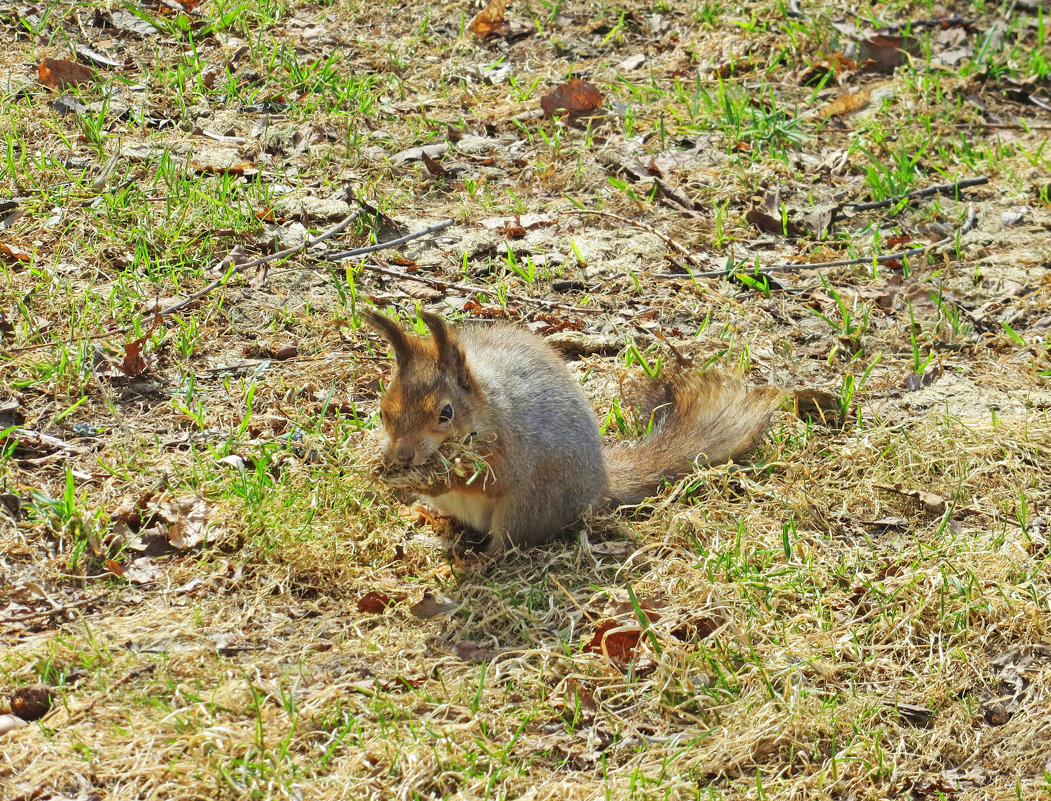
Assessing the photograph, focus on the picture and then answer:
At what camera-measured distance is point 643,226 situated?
4.95m

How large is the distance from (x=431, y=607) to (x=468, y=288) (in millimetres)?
1754

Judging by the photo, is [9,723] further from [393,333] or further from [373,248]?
[373,248]

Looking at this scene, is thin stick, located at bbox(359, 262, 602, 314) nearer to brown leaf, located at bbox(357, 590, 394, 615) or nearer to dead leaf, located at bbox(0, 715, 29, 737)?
brown leaf, located at bbox(357, 590, 394, 615)

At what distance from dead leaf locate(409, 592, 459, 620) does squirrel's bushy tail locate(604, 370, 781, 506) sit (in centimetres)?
70

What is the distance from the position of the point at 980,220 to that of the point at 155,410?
3.68 m

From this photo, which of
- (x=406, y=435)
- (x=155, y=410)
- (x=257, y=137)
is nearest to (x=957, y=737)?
(x=406, y=435)

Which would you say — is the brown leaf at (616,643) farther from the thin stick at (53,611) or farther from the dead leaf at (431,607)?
the thin stick at (53,611)

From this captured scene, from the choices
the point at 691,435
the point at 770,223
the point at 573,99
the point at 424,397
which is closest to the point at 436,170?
the point at 573,99

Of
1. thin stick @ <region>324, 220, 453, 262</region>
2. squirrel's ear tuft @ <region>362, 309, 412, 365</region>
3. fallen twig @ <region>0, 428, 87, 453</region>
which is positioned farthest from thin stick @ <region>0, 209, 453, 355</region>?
squirrel's ear tuft @ <region>362, 309, 412, 365</region>

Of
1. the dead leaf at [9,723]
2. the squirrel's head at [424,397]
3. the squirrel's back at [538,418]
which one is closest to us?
the dead leaf at [9,723]

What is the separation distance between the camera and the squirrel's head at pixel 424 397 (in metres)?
3.09

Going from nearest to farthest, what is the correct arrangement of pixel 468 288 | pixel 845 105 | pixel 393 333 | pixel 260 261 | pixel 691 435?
pixel 393 333, pixel 691 435, pixel 260 261, pixel 468 288, pixel 845 105

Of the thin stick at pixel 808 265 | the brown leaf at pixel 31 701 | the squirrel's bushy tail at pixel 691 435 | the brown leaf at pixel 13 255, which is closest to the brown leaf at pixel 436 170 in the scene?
the thin stick at pixel 808 265

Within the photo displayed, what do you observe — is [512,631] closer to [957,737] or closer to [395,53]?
[957,737]
